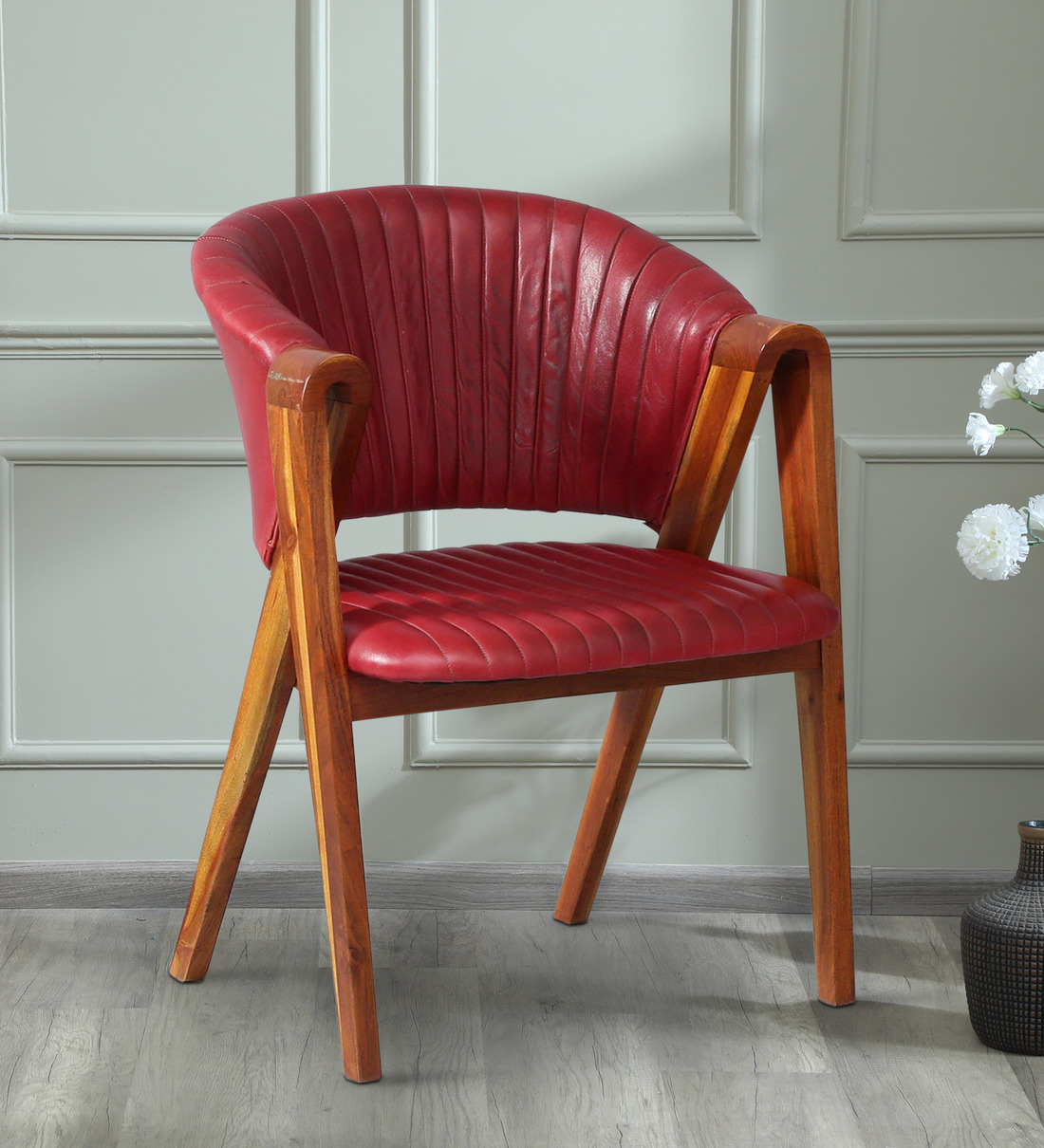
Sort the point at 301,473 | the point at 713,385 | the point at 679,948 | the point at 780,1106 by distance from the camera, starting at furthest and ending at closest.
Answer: the point at 679,948 < the point at 713,385 < the point at 780,1106 < the point at 301,473

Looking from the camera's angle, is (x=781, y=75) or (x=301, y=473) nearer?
(x=301, y=473)

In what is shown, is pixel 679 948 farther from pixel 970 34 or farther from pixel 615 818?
pixel 970 34

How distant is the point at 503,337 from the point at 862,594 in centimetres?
63

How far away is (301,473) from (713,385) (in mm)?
495

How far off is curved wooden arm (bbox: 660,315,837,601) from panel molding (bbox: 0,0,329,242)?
0.65 meters

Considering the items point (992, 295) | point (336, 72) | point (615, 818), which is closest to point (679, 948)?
point (615, 818)

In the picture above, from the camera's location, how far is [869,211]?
1623mm

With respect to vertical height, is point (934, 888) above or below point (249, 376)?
below

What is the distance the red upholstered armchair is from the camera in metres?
1.09

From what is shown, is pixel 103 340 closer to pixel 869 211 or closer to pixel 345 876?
pixel 345 876

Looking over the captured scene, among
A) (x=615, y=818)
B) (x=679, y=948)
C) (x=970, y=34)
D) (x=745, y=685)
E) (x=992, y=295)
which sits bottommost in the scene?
(x=679, y=948)

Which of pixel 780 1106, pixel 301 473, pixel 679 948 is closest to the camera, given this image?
pixel 301 473

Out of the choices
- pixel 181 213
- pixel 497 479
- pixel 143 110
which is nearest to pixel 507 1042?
pixel 497 479

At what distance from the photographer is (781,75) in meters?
1.60
